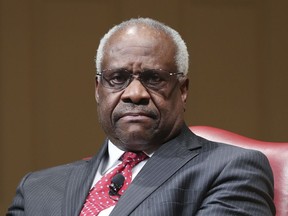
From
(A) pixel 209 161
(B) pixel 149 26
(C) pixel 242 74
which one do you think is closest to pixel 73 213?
(A) pixel 209 161

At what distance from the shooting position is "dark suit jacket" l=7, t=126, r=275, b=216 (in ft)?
5.94

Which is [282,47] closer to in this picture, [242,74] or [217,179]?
[242,74]

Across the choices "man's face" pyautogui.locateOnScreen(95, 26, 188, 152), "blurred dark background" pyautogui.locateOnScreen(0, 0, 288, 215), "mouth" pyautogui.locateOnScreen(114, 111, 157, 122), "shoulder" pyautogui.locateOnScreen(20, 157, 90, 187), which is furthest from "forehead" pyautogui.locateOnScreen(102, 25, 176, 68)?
"blurred dark background" pyautogui.locateOnScreen(0, 0, 288, 215)

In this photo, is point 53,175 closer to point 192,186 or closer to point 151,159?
point 151,159

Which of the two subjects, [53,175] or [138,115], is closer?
[138,115]

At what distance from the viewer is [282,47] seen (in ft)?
11.0

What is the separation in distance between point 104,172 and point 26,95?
4.00 ft

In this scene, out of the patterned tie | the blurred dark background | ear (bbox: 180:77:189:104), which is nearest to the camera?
the patterned tie

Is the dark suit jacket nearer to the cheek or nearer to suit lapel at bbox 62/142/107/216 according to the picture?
suit lapel at bbox 62/142/107/216

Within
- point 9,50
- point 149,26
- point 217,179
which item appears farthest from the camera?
point 9,50

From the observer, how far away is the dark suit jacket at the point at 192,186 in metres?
1.81

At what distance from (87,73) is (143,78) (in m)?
1.30

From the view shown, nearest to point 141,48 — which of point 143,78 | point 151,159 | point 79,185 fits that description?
point 143,78

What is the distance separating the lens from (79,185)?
6.72ft
